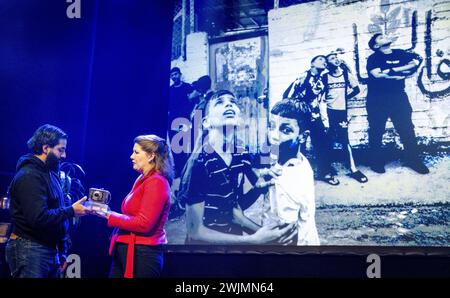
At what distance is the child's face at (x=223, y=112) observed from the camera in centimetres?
418

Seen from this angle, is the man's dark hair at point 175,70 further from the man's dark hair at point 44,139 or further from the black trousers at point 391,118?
the man's dark hair at point 44,139

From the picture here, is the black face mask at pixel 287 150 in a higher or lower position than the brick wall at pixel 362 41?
lower

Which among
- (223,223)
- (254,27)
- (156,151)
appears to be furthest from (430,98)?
(156,151)

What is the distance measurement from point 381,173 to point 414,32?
102 centimetres

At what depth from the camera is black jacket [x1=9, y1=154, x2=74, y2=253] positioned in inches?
96.3

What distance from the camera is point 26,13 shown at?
405 cm

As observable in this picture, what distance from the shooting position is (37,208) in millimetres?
2441

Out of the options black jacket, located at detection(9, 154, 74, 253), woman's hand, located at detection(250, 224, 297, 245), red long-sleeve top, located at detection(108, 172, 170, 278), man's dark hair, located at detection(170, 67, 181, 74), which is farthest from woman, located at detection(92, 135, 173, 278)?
man's dark hair, located at detection(170, 67, 181, 74)

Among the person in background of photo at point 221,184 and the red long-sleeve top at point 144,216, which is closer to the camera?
the red long-sleeve top at point 144,216

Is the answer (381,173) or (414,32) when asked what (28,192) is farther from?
(414,32)

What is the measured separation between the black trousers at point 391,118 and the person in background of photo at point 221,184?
0.85 m

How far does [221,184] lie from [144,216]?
1.77 metres

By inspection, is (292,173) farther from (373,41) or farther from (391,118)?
(373,41)

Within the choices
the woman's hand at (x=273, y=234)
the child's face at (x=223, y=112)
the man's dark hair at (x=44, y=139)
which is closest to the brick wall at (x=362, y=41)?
the child's face at (x=223, y=112)
